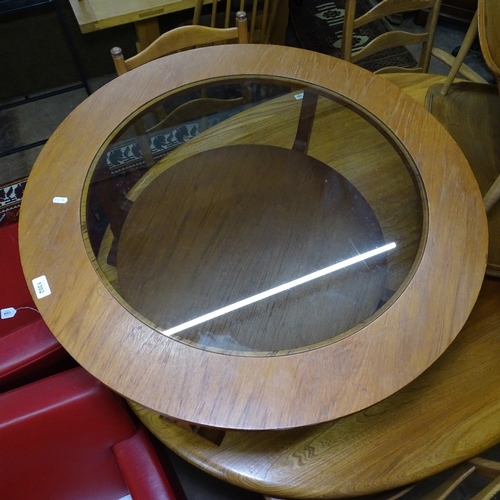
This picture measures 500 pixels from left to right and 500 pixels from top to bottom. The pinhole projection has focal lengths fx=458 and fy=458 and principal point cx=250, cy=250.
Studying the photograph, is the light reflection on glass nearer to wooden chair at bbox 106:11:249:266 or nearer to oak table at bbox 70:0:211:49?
wooden chair at bbox 106:11:249:266

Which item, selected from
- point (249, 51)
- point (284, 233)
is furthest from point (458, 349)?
point (249, 51)

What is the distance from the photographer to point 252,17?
1.86 meters

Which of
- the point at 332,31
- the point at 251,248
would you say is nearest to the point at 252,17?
the point at 332,31

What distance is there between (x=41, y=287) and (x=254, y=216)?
1.75ft

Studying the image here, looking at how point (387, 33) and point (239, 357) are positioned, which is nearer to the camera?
point (239, 357)

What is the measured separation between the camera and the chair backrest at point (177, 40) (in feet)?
4.17

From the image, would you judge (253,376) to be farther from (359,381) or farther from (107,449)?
(107,449)

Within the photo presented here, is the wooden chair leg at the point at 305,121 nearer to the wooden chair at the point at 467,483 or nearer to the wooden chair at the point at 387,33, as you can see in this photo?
the wooden chair at the point at 387,33

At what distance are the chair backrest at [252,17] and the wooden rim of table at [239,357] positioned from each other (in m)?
0.79

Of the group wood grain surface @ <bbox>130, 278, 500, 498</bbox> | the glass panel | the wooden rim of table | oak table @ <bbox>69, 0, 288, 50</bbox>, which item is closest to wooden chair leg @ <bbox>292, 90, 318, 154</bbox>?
the glass panel

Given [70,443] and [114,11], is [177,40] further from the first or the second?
[70,443]

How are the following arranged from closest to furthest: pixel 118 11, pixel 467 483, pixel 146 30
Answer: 1. pixel 467 483
2. pixel 118 11
3. pixel 146 30

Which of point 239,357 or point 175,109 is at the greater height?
point 175,109

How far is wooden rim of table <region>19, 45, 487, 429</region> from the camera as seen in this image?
0.80 meters
